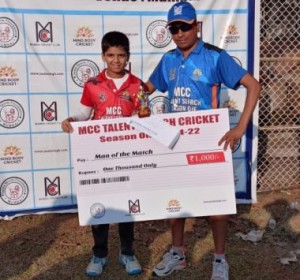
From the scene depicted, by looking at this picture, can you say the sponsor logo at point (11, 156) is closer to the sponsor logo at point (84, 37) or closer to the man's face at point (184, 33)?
the sponsor logo at point (84, 37)

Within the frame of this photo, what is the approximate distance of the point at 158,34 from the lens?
15.5 ft

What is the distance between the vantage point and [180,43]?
3.26 meters

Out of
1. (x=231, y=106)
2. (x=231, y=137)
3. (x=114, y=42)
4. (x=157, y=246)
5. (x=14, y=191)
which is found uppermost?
(x=114, y=42)

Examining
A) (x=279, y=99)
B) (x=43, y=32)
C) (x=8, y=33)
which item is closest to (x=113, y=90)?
(x=43, y=32)

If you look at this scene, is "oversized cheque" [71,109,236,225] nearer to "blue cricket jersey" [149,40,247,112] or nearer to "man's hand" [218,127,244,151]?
"man's hand" [218,127,244,151]

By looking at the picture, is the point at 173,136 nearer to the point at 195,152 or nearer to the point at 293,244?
the point at 195,152

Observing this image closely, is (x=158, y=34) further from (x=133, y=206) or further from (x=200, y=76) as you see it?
(x=133, y=206)

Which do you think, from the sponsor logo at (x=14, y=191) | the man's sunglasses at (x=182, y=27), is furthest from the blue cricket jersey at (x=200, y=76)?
the sponsor logo at (x=14, y=191)

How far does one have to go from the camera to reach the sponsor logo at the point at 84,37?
455cm

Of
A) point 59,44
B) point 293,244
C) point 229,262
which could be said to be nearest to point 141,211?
point 229,262

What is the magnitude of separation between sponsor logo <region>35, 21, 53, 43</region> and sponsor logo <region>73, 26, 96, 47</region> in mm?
231

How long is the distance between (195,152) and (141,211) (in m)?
0.54

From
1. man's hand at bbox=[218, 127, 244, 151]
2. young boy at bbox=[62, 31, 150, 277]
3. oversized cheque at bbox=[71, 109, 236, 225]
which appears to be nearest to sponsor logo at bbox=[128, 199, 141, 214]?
oversized cheque at bbox=[71, 109, 236, 225]

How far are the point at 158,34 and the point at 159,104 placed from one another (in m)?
0.66
